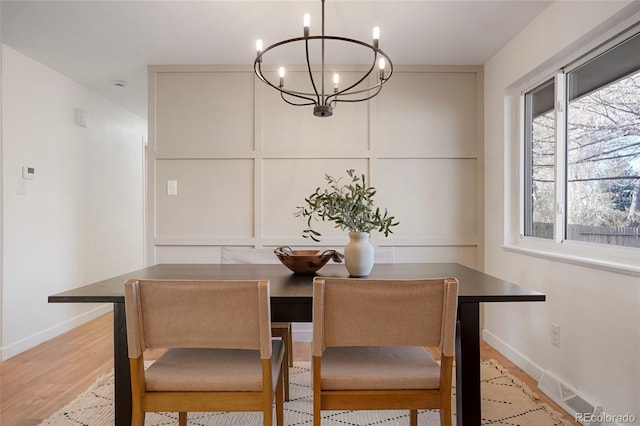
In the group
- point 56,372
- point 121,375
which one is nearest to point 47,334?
point 56,372

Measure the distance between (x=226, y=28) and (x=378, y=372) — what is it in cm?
233

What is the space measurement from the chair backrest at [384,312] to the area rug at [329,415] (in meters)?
0.93

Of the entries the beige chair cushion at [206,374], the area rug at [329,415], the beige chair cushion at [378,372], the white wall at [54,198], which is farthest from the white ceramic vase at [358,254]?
the white wall at [54,198]

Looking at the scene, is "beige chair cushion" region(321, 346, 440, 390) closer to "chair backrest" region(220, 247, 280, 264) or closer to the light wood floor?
"chair backrest" region(220, 247, 280, 264)

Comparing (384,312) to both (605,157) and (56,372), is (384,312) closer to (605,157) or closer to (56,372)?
(605,157)

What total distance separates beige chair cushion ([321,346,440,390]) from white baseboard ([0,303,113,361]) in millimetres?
2654

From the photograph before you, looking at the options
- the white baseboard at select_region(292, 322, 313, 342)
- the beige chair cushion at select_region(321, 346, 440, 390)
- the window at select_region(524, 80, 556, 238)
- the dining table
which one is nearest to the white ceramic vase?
the dining table

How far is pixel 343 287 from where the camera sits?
1.19 metres

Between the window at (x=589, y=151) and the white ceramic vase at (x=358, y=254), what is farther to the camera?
the window at (x=589, y=151)

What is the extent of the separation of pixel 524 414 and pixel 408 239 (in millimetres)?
1500

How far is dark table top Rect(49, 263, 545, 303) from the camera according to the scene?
1.35m

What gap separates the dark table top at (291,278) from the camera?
1348 millimetres

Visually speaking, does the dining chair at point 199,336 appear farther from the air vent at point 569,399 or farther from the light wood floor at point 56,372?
the air vent at point 569,399

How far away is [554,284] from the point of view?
2215mm
